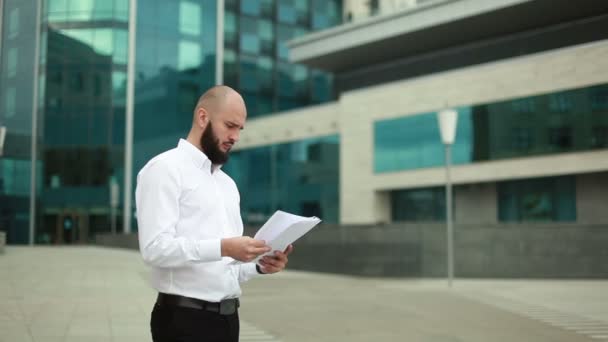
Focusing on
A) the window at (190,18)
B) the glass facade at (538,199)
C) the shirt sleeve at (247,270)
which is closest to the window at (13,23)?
the shirt sleeve at (247,270)

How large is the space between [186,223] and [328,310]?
10.4m

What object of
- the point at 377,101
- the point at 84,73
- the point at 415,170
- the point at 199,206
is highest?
the point at 84,73

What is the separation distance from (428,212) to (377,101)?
5896 mm

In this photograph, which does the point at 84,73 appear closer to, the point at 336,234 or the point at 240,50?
the point at 240,50

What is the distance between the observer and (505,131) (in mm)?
31484

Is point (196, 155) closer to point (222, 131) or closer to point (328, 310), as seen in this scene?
point (222, 131)

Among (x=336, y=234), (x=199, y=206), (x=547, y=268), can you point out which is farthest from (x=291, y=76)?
(x=199, y=206)

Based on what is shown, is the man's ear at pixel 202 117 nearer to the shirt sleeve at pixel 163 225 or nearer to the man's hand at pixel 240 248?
the shirt sleeve at pixel 163 225

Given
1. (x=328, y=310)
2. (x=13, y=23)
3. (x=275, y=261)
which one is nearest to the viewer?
(x=275, y=261)

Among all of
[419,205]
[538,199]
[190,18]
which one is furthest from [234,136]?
[190,18]

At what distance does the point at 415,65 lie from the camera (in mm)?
39156

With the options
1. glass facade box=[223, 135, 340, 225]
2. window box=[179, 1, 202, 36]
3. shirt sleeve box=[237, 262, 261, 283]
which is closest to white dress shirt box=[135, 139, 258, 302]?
shirt sleeve box=[237, 262, 261, 283]

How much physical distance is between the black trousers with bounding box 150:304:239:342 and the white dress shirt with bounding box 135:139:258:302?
8cm

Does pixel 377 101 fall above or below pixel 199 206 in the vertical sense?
above
